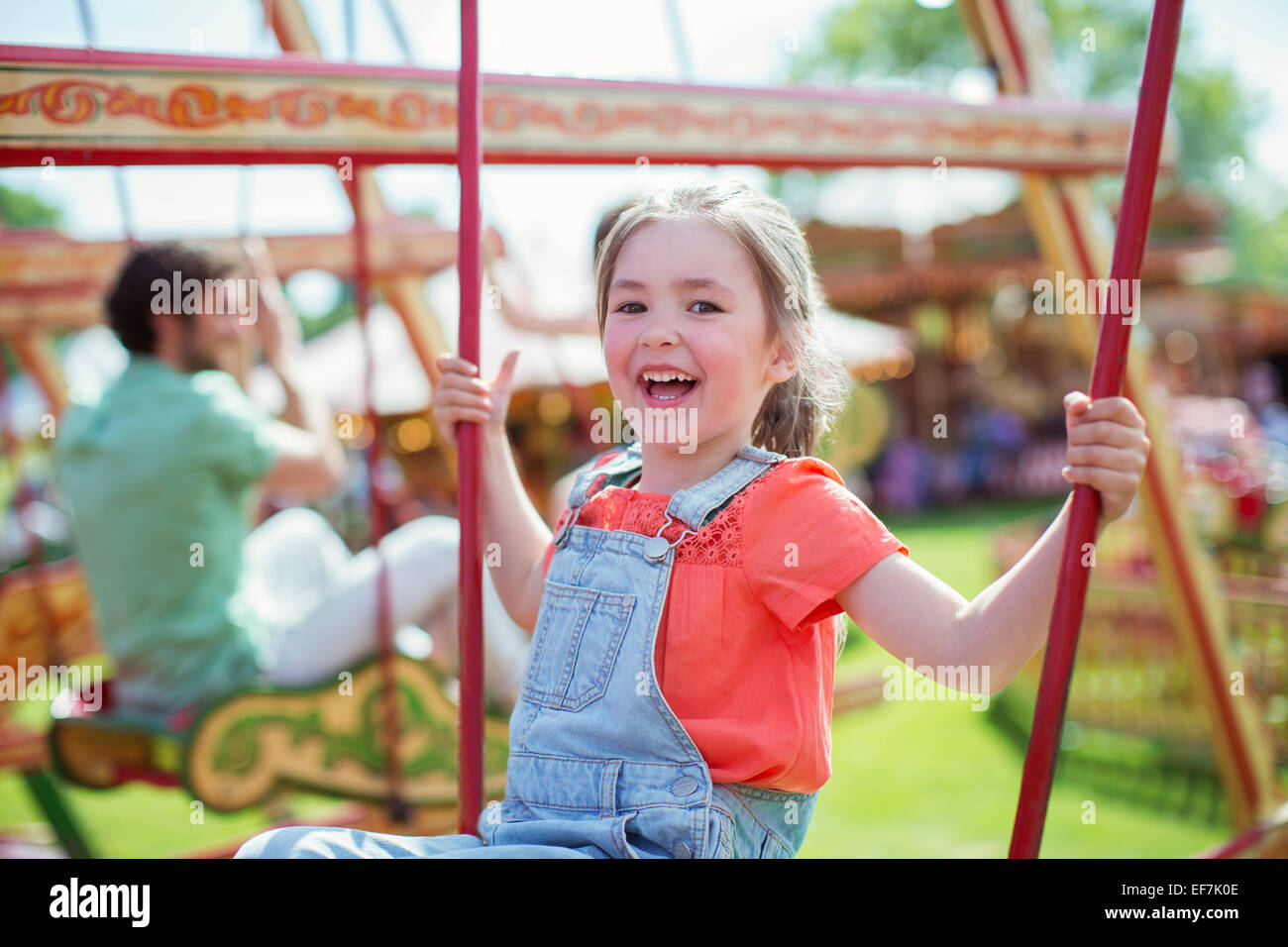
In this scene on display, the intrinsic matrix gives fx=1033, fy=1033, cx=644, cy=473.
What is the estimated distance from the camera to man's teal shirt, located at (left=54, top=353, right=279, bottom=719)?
238cm

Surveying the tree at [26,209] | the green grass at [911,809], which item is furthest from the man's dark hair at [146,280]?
the tree at [26,209]

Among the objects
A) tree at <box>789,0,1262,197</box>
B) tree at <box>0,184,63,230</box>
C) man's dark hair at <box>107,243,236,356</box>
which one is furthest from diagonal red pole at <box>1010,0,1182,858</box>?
tree at <box>0,184,63,230</box>

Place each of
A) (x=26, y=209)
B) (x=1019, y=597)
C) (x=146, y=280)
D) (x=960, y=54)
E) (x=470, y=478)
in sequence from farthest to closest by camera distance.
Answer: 1. (x=26, y=209)
2. (x=960, y=54)
3. (x=146, y=280)
4. (x=470, y=478)
5. (x=1019, y=597)

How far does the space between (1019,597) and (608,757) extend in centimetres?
44

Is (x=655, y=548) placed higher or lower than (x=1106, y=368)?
lower

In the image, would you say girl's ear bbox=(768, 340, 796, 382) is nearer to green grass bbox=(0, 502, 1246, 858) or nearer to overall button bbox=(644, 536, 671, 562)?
overall button bbox=(644, 536, 671, 562)

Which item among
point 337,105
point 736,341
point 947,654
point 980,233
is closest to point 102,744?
point 337,105

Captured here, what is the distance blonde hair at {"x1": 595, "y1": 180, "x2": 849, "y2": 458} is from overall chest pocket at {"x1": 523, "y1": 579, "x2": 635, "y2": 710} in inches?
13.1

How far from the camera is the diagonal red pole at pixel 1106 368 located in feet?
3.13

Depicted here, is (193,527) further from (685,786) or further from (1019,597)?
(1019,597)

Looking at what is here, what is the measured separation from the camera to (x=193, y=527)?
2418 mm

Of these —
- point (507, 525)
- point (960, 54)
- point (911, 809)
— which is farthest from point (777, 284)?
point (960, 54)

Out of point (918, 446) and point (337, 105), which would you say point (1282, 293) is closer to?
point (918, 446)
